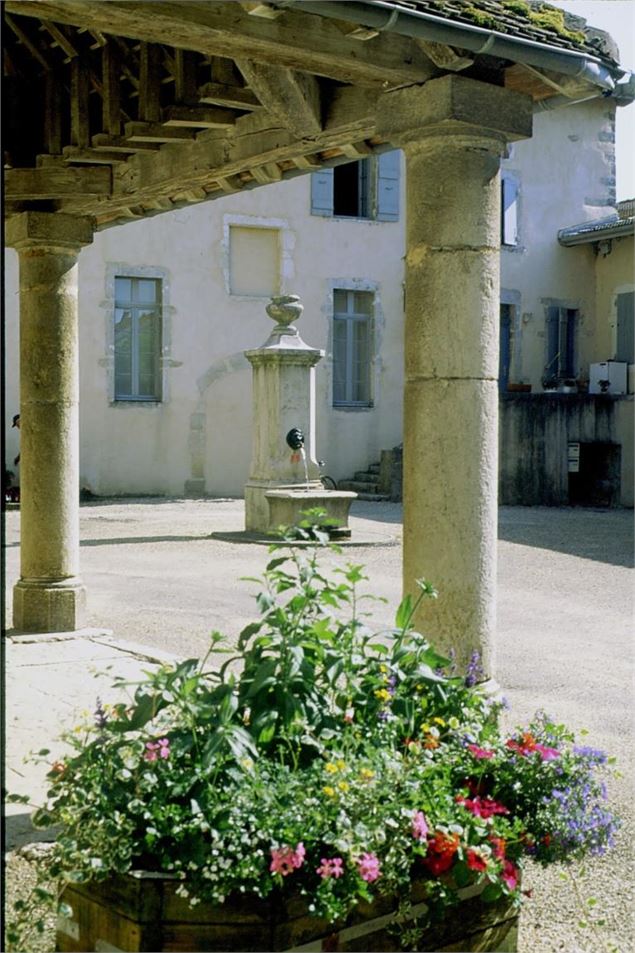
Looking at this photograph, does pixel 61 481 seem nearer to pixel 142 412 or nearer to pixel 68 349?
pixel 68 349

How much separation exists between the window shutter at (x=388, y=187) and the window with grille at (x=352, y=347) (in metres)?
1.40

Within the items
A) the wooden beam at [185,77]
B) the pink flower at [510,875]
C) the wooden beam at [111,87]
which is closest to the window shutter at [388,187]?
the wooden beam at [111,87]

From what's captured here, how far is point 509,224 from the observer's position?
21.1m

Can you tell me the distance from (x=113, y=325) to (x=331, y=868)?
16.1 metres

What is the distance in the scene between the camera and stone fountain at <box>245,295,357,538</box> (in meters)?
12.9

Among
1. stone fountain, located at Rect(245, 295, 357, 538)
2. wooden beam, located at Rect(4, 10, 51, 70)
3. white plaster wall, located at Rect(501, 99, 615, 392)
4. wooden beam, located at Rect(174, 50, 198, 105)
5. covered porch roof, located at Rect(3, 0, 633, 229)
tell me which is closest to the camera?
covered porch roof, located at Rect(3, 0, 633, 229)

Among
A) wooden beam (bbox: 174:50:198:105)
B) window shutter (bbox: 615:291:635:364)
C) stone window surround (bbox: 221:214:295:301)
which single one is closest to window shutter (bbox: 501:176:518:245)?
window shutter (bbox: 615:291:635:364)

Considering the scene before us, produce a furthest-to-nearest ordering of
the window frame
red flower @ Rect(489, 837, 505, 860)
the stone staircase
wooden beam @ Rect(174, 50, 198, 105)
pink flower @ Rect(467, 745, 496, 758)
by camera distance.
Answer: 1. the stone staircase
2. the window frame
3. wooden beam @ Rect(174, 50, 198, 105)
4. pink flower @ Rect(467, 745, 496, 758)
5. red flower @ Rect(489, 837, 505, 860)

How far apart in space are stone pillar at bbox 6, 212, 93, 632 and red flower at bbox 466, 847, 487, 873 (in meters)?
4.71

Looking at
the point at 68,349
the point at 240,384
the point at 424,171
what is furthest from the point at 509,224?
the point at 424,171

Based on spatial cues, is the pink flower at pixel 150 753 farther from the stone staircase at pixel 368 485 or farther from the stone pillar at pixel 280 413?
the stone staircase at pixel 368 485

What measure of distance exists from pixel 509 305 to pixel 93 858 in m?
19.6

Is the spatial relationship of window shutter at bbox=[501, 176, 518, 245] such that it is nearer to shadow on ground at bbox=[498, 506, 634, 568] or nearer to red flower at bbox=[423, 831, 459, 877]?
shadow on ground at bbox=[498, 506, 634, 568]

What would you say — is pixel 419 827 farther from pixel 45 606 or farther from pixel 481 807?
pixel 45 606
